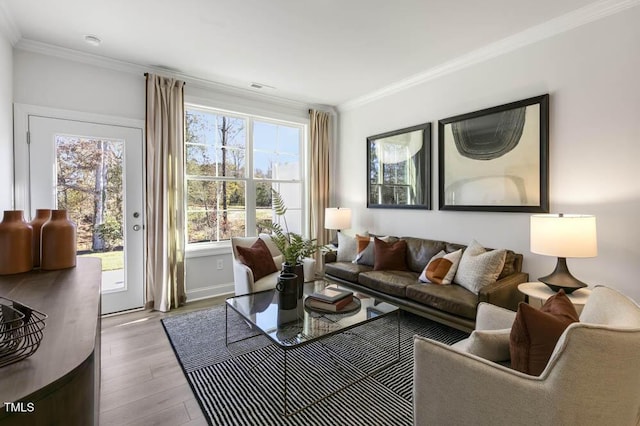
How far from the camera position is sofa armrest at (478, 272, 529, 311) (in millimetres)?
2510

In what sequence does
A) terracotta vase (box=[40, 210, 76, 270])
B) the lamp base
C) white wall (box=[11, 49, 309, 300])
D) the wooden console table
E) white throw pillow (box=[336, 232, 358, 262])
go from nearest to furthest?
the wooden console table < terracotta vase (box=[40, 210, 76, 270]) < the lamp base < white wall (box=[11, 49, 309, 300]) < white throw pillow (box=[336, 232, 358, 262])

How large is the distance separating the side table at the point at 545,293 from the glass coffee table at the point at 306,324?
103 centimetres

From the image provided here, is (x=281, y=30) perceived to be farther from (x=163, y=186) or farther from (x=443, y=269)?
(x=443, y=269)

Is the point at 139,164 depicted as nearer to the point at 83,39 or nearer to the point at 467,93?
the point at 83,39

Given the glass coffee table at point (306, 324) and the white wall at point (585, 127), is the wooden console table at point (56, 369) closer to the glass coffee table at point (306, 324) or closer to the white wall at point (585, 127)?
the glass coffee table at point (306, 324)

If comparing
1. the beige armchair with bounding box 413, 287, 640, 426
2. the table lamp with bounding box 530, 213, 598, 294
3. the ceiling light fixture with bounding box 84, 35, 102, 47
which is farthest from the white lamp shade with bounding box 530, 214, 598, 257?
the ceiling light fixture with bounding box 84, 35, 102, 47

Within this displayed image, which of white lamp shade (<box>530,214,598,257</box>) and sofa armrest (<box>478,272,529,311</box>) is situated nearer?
white lamp shade (<box>530,214,598,257</box>)

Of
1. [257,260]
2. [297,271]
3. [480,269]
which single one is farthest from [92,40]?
[480,269]

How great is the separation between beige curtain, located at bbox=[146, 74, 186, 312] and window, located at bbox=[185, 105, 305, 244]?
285 millimetres

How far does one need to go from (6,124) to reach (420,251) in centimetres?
419

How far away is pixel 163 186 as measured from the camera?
359cm

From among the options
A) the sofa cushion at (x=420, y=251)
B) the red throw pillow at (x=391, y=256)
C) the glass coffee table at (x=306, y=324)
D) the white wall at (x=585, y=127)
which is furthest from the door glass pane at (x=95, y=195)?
the white wall at (x=585, y=127)

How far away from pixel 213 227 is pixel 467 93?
137 inches

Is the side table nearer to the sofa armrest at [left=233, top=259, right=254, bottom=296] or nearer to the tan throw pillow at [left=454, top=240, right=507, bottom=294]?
the tan throw pillow at [left=454, top=240, right=507, bottom=294]
